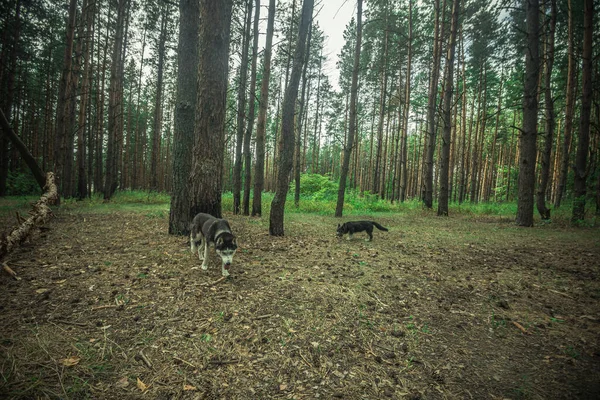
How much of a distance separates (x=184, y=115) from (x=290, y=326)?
6.75 m

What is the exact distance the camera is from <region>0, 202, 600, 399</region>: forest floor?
7.63ft

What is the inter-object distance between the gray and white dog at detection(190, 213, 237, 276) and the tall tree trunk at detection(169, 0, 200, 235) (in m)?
1.82

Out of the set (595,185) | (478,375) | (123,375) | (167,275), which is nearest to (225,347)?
(123,375)

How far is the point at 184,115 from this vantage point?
282 inches

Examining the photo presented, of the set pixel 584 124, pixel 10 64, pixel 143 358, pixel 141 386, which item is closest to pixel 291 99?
pixel 143 358

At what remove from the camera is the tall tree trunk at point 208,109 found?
6.58 m

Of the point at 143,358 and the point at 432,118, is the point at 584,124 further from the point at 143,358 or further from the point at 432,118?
the point at 143,358

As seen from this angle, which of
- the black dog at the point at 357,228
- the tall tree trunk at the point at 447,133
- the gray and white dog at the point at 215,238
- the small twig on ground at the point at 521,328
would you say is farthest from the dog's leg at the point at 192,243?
the tall tree trunk at the point at 447,133

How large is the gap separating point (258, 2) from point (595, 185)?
739 inches

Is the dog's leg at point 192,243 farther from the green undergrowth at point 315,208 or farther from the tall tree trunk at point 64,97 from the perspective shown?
the tall tree trunk at point 64,97

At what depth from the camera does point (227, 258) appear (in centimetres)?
416

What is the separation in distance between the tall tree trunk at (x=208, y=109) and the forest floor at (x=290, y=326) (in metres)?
1.73

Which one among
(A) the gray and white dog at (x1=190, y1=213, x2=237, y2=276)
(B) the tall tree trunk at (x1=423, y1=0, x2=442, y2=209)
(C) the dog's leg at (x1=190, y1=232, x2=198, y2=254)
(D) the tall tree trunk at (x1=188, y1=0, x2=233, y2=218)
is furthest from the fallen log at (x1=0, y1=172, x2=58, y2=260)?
(B) the tall tree trunk at (x1=423, y1=0, x2=442, y2=209)

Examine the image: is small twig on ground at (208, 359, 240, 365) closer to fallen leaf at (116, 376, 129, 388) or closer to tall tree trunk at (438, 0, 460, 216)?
fallen leaf at (116, 376, 129, 388)
